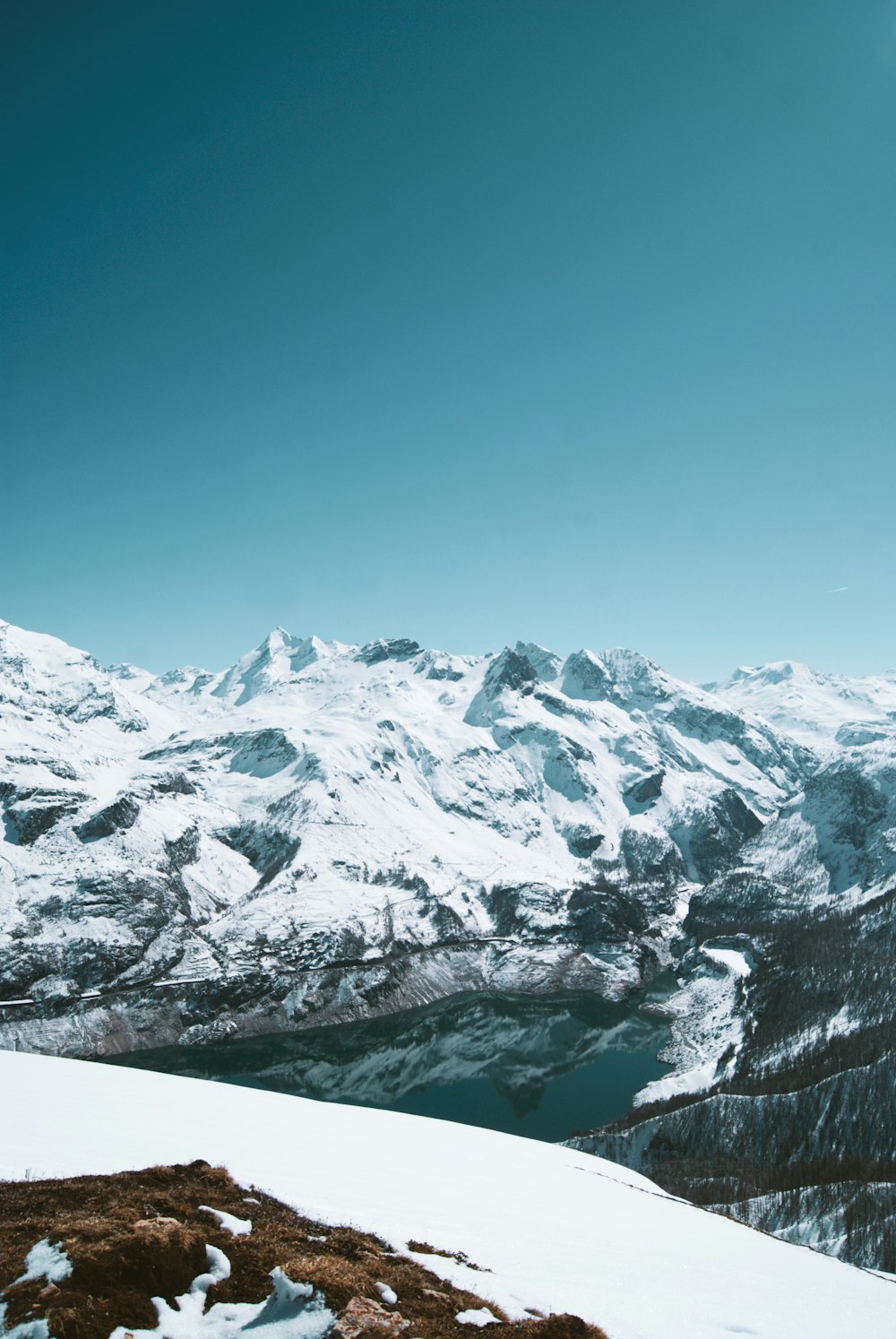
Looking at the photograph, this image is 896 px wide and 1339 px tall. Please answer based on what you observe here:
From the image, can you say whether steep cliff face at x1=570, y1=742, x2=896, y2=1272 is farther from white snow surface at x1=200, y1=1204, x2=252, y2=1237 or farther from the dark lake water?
white snow surface at x1=200, y1=1204, x2=252, y2=1237

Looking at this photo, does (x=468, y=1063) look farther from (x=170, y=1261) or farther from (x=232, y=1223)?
(x=170, y=1261)

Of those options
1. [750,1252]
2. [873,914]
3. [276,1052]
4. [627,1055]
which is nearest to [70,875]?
[276,1052]

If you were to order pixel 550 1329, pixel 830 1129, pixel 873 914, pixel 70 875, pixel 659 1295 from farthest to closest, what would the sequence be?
pixel 873 914
pixel 70 875
pixel 830 1129
pixel 659 1295
pixel 550 1329

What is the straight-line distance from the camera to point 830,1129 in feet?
364

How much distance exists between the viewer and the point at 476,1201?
25484 millimetres

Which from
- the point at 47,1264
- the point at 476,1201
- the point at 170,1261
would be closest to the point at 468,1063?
the point at 476,1201

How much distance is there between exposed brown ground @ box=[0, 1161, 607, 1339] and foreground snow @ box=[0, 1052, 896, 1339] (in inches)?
74.5

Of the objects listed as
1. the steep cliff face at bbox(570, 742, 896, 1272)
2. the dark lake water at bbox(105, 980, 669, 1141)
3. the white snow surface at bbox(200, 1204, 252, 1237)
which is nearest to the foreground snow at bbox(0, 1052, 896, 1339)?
the white snow surface at bbox(200, 1204, 252, 1237)

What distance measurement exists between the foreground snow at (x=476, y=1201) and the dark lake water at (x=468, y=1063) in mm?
110165

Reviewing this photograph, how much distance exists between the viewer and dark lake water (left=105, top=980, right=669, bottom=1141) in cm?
14000

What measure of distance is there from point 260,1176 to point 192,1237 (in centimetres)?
1078

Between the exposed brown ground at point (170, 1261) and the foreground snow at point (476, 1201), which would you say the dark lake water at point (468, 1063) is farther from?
the exposed brown ground at point (170, 1261)

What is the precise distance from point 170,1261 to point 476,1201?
56.6 feet

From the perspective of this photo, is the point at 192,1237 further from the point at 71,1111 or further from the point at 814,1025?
the point at 814,1025
